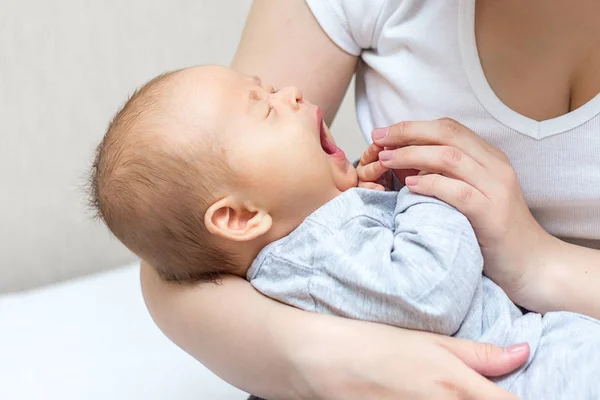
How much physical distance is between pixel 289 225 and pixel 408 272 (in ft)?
0.49

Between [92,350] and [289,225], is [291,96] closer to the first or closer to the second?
[289,225]

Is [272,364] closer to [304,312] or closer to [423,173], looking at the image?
[304,312]

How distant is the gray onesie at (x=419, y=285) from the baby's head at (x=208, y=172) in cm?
4

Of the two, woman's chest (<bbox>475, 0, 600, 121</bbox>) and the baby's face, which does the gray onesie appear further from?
woman's chest (<bbox>475, 0, 600, 121</bbox>)

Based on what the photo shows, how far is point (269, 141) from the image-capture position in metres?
0.74

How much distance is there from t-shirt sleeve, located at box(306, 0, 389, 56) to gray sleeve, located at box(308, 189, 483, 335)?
28 centimetres

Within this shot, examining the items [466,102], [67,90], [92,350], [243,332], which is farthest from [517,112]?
[67,90]

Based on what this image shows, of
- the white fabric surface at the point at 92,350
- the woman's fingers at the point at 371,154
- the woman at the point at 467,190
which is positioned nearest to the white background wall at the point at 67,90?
the white fabric surface at the point at 92,350

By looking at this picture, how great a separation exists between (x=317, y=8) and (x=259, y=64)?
11 centimetres

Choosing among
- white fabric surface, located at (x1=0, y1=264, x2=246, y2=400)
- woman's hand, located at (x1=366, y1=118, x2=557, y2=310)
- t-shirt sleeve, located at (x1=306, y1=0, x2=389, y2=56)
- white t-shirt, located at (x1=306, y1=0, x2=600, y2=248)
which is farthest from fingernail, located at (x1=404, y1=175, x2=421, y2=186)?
white fabric surface, located at (x1=0, y1=264, x2=246, y2=400)

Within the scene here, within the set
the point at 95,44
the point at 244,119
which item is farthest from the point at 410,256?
the point at 95,44

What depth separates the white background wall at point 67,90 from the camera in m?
1.35

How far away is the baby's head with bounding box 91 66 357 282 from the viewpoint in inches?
28.2

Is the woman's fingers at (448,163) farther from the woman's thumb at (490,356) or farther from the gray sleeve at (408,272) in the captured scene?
the woman's thumb at (490,356)
